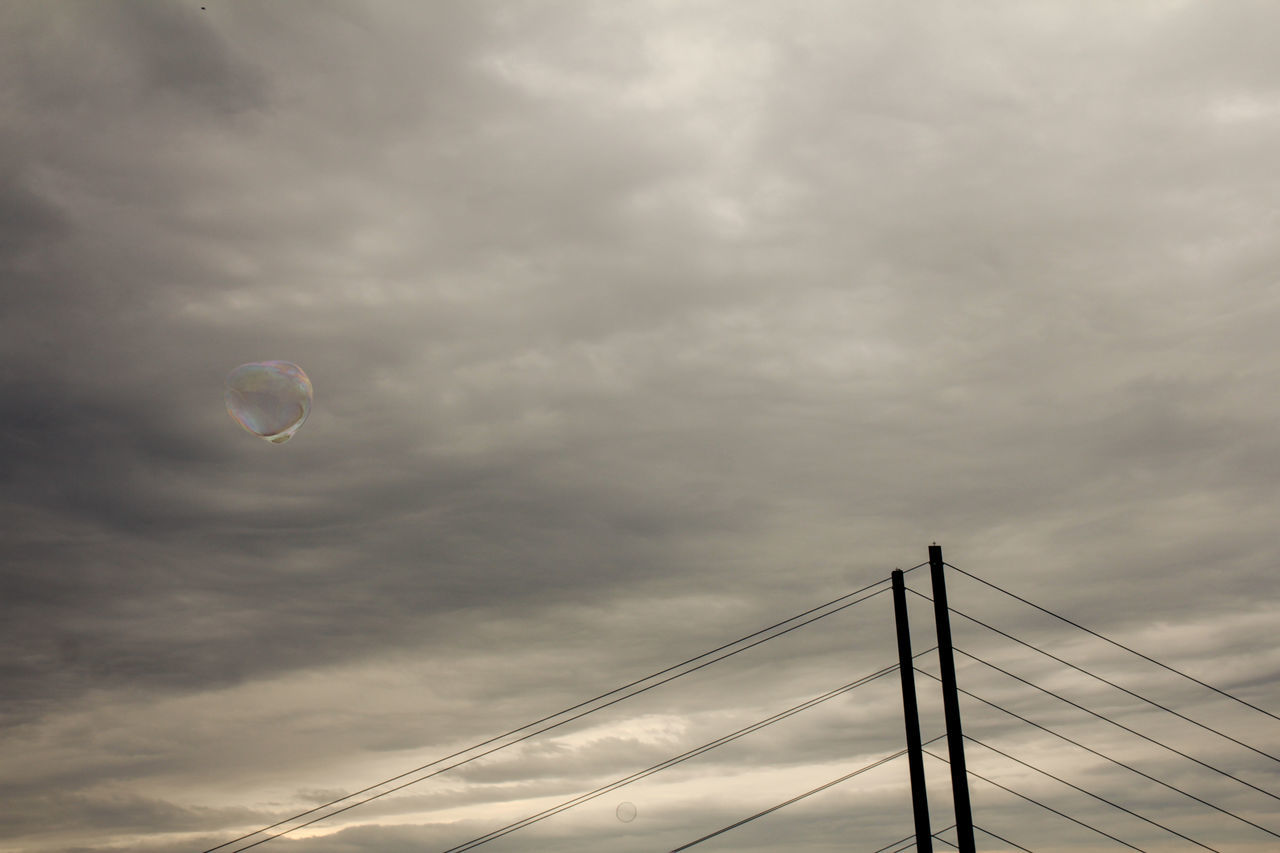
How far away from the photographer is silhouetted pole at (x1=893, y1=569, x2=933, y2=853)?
2444 cm

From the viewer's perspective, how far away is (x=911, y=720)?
2575cm

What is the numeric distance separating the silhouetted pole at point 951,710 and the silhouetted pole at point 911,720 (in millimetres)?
750

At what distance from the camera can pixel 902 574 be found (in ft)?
89.6

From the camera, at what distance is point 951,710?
25281mm

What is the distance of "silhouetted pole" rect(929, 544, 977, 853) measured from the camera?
23.9m

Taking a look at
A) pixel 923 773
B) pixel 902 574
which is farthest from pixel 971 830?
pixel 902 574

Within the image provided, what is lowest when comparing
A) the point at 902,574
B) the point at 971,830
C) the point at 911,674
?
the point at 971,830

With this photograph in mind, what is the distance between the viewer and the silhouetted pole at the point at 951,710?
78.5ft

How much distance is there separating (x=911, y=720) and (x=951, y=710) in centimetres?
100

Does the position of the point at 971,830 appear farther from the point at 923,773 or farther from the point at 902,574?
the point at 902,574

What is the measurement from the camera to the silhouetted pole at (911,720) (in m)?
24.4

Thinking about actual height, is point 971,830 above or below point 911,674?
below

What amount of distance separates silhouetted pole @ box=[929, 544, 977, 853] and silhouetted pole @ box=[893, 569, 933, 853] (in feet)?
2.46

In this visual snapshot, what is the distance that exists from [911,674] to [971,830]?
382 centimetres
